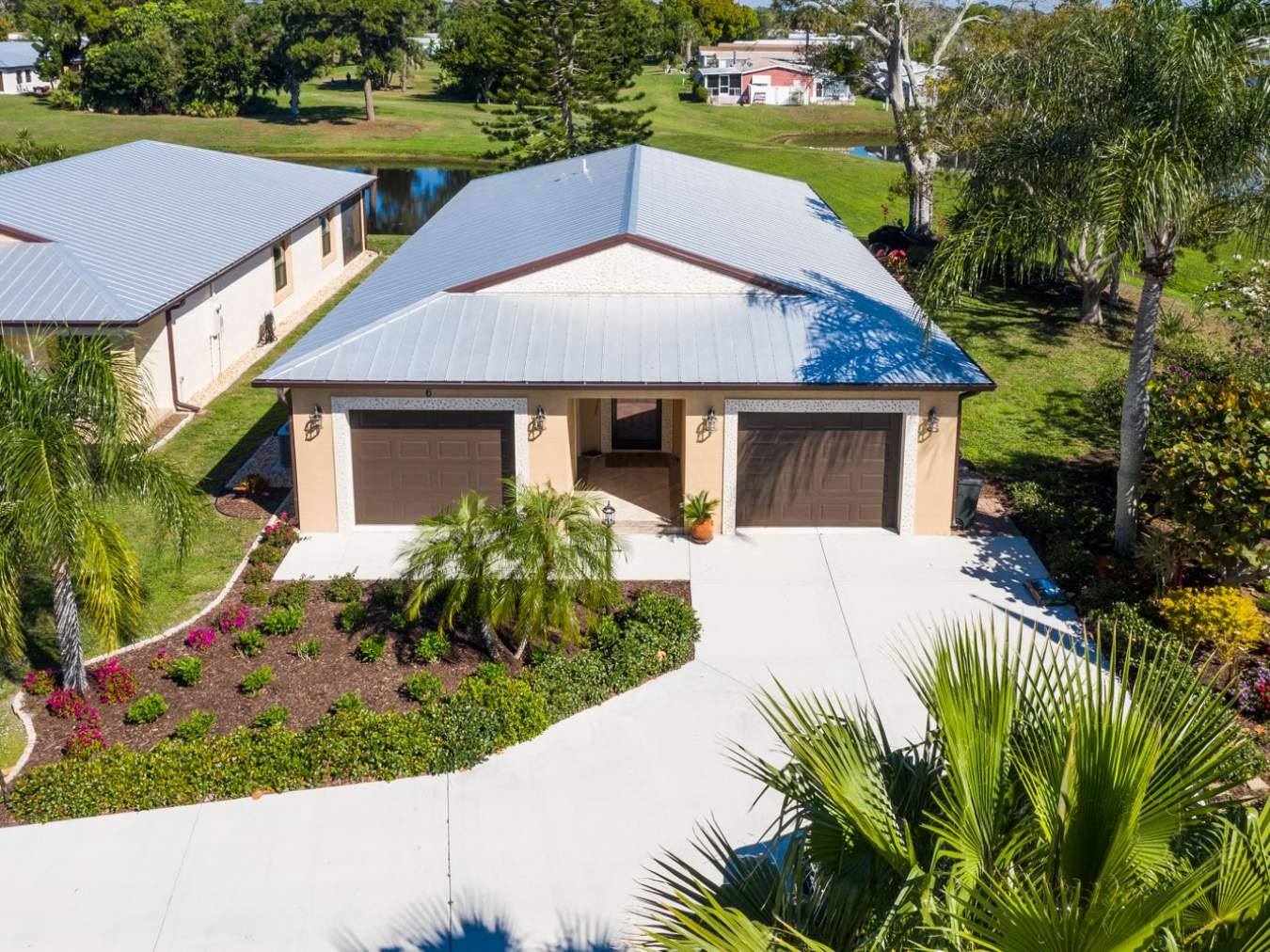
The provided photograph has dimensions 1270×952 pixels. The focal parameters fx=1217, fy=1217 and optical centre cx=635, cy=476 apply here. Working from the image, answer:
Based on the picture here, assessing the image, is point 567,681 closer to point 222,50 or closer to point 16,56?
point 222,50

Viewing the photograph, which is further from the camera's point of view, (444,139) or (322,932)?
(444,139)

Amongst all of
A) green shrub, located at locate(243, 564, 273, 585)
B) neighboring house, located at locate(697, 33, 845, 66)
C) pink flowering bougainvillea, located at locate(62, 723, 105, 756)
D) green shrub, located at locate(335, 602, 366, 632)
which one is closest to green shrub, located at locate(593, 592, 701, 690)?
green shrub, located at locate(335, 602, 366, 632)

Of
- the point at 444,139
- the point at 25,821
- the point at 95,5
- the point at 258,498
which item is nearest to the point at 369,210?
the point at 444,139

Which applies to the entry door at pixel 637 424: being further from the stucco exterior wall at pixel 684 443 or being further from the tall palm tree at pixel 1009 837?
the tall palm tree at pixel 1009 837

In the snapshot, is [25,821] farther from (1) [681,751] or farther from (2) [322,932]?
(1) [681,751]

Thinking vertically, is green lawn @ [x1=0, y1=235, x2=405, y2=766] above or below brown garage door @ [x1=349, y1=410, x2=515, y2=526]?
below

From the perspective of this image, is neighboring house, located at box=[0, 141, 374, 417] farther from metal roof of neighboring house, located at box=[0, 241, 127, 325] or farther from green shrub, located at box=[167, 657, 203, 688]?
green shrub, located at box=[167, 657, 203, 688]

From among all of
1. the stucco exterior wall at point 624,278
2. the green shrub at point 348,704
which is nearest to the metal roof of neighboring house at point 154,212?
the stucco exterior wall at point 624,278
